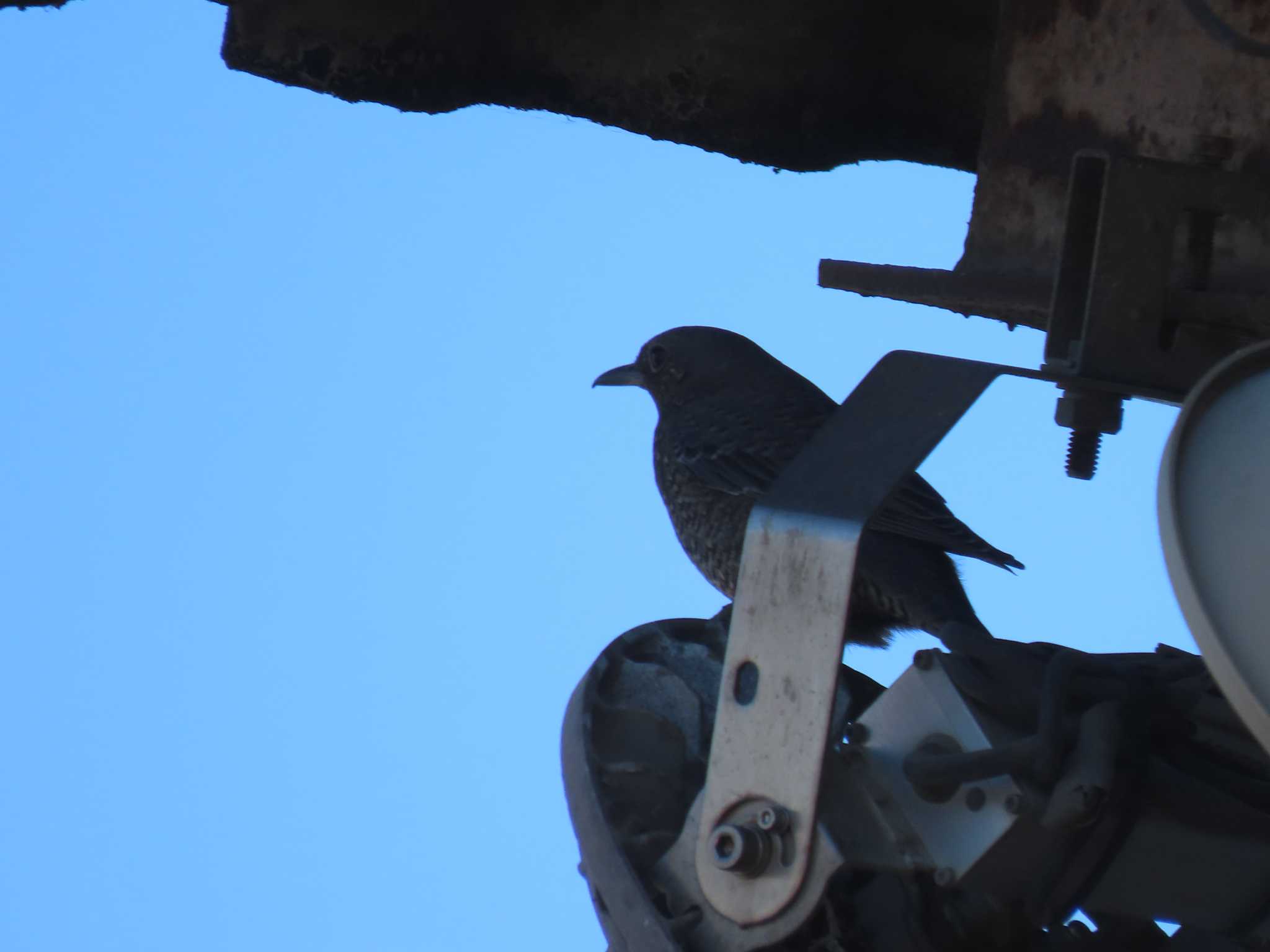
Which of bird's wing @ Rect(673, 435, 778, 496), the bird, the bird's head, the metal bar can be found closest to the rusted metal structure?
the metal bar

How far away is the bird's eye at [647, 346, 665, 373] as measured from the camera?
16.6 ft

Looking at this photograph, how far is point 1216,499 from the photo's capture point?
4.84 feet

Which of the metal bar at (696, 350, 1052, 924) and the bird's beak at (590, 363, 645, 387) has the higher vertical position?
the bird's beak at (590, 363, 645, 387)

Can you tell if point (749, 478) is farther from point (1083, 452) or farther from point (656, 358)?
point (1083, 452)

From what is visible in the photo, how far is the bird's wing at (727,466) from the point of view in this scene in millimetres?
4211

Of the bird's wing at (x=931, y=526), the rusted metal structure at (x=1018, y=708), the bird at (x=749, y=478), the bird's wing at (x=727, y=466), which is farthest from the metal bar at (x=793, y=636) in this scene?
the bird's wing at (x=727, y=466)

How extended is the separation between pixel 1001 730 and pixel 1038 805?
0.42 feet

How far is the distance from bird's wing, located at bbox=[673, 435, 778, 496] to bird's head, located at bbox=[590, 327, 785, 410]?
287mm

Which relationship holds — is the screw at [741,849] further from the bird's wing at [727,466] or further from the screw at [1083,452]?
the bird's wing at [727,466]

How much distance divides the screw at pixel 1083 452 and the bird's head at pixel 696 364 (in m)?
2.53

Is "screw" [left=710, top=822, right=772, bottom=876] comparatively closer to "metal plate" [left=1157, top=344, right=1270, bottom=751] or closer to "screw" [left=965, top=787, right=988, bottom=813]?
"screw" [left=965, top=787, right=988, bottom=813]

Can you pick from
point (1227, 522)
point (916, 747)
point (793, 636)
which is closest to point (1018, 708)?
point (916, 747)

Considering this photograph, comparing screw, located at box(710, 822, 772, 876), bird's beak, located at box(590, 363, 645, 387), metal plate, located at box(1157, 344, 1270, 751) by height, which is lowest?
screw, located at box(710, 822, 772, 876)

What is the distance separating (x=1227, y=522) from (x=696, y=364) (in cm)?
352
